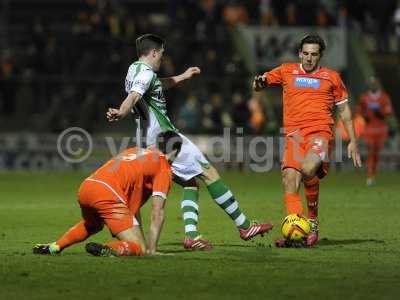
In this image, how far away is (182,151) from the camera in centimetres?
1128

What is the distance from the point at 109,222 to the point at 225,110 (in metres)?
19.3

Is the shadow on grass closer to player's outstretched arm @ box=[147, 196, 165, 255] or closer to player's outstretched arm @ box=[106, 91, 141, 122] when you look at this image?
player's outstretched arm @ box=[147, 196, 165, 255]

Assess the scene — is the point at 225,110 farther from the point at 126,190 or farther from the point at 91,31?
the point at 126,190

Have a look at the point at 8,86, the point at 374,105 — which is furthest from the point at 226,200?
the point at 8,86

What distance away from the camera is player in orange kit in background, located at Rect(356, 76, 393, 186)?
79.7ft

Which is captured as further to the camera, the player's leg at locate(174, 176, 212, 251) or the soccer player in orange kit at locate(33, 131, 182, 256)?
the player's leg at locate(174, 176, 212, 251)

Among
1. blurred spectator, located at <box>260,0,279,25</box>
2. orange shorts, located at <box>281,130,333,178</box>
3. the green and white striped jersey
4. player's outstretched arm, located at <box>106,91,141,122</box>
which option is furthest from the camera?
blurred spectator, located at <box>260,0,279,25</box>

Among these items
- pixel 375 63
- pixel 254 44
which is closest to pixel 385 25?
pixel 375 63

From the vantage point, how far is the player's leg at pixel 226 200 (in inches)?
457

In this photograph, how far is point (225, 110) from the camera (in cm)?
2956

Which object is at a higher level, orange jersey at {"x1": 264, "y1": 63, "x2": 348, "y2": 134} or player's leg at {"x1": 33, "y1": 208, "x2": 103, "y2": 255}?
orange jersey at {"x1": 264, "y1": 63, "x2": 348, "y2": 134}

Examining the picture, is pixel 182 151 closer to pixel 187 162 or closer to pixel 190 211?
pixel 187 162

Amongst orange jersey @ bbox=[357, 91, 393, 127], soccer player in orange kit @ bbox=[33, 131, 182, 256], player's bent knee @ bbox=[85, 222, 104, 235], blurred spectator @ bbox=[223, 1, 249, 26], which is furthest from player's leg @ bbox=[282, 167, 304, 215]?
blurred spectator @ bbox=[223, 1, 249, 26]

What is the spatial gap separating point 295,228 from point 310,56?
2.06 m
